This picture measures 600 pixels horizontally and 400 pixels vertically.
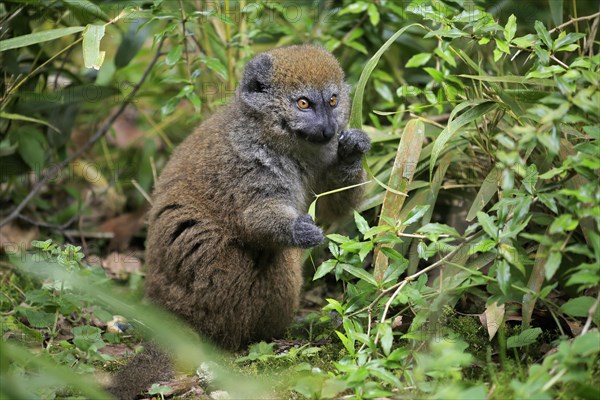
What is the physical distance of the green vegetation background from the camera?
428 cm

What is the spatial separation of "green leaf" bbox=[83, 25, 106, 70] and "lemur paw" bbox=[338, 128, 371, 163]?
193cm

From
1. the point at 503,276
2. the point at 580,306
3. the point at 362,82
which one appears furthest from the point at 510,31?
the point at 580,306

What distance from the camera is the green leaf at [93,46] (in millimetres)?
5703

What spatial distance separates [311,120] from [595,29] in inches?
97.7

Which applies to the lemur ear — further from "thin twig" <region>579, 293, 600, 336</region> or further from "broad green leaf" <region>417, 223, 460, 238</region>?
"thin twig" <region>579, 293, 600, 336</region>

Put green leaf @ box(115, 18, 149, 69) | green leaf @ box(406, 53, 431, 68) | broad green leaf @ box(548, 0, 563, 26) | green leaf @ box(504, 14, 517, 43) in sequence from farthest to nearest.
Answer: green leaf @ box(115, 18, 149, 69)
green leaf @ box(406, 53, 431, 68)
broad green leaf @ box(548, 0, 563, 26)
green leaf @ box(504, 14, 517, 43)

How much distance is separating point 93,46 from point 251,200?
168cm

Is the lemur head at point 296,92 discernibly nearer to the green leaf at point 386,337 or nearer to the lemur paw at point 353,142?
→ the lemur paw at point 353,142

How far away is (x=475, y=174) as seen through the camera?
21.3 ft

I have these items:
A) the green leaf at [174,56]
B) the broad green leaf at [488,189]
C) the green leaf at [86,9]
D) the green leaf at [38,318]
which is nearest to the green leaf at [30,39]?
the green leaf at [86,9]

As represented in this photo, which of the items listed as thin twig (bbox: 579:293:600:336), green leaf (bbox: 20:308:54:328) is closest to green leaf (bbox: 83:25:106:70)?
green leaf (bbox: 20:308:54:328)

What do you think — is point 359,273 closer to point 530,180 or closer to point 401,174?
point 401,174

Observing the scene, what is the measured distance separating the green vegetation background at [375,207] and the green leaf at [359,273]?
0.04 ft

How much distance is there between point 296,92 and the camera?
5.77 m
